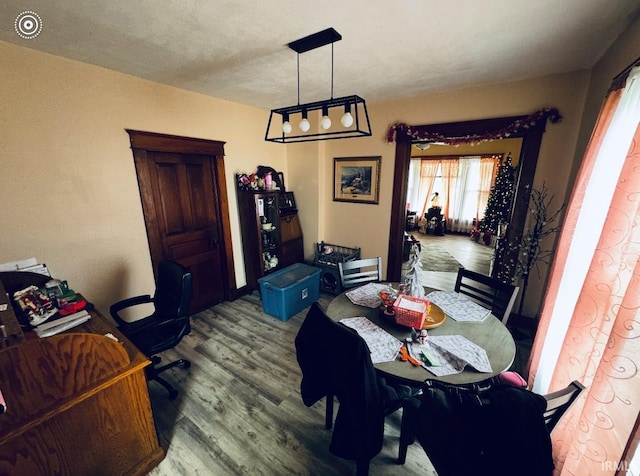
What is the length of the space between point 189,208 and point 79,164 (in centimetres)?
102

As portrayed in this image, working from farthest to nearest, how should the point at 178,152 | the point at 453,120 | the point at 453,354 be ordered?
the point at 453,120
the point at 178,152
the point at 453,354

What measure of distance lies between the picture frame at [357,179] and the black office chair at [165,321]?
254 centimetres

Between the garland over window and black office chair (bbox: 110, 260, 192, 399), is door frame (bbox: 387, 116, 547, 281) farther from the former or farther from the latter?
black office chair (bbox: 110, 260, 192, 399)

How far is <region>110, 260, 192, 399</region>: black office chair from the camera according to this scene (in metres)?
1.96

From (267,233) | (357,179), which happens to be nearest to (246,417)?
(267,233)

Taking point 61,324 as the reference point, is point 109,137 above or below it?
above

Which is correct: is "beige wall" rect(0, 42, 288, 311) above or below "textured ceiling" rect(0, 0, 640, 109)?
below

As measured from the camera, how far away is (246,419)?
184 cm

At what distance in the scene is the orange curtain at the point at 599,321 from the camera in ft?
2.91

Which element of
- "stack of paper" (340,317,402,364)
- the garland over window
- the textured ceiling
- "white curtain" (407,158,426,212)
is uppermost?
the textured ceiling

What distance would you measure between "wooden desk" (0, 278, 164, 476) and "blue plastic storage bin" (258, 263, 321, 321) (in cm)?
165

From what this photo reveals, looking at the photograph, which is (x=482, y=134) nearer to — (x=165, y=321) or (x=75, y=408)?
(x=165, y=321)

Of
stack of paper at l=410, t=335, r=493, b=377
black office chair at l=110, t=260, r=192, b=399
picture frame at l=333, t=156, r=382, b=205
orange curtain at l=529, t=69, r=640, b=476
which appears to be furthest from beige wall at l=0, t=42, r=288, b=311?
orange curtain at l=529, t=69, r=640, b=476

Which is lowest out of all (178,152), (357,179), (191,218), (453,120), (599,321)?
(599,321)
